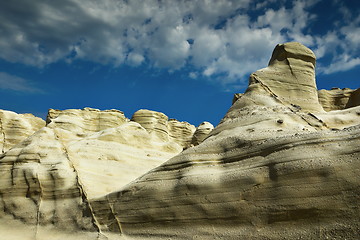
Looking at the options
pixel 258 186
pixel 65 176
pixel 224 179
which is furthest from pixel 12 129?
pixel 258 186

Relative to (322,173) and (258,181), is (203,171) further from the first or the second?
(322,173)

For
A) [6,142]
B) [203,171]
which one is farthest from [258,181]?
[6,142]

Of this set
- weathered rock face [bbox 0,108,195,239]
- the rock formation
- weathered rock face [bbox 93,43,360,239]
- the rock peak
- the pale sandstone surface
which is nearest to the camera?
weathered rock face [bbox 93,43,360,239]

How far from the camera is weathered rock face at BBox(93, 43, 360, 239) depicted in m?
5.30

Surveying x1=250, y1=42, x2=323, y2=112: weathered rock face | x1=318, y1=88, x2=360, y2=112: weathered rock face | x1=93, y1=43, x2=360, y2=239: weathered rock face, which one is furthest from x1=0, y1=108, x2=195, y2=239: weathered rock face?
x1=318, y1=88, x2=360, y2=112: weathered rock face

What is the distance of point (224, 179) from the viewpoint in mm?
6637

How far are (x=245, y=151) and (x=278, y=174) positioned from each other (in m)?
1.11

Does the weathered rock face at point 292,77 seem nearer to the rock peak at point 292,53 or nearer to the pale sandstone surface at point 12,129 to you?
the rock peak at point 292,53

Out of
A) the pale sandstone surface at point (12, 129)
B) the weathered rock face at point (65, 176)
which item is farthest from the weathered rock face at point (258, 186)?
the pale sandstone surface at point (12, 129)

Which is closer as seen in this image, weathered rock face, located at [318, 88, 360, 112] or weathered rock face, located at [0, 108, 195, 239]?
weathered rock face, located at [0, 108, 195, 239]

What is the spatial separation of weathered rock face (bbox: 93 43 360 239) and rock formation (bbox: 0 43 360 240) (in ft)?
0.06

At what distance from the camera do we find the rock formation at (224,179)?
548 cm

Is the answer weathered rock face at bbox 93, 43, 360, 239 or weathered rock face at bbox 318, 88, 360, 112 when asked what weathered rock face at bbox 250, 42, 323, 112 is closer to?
weathered rock face at bbox 93, 43, 360, 239

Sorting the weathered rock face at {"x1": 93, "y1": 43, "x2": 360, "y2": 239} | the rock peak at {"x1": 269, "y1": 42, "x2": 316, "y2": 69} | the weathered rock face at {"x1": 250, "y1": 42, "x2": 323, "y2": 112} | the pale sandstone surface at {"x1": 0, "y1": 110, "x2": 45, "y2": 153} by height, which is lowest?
the weathered rock face at {"x1": 93, "y1": 43, "x2": 360, "y2": 239}
